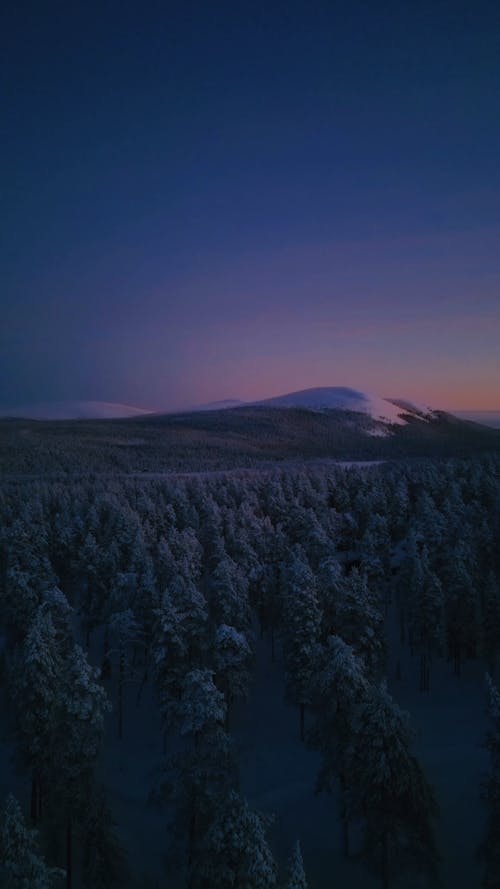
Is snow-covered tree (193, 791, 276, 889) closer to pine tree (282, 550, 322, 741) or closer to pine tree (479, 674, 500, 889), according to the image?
pine tree (479, 674, 500, 889)

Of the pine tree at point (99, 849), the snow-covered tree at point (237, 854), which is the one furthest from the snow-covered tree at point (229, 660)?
the snow-covered tree at point (237, 854)

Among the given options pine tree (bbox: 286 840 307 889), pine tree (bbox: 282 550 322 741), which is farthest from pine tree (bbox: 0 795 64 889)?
pine tree (bbox: 282 550 322 741)

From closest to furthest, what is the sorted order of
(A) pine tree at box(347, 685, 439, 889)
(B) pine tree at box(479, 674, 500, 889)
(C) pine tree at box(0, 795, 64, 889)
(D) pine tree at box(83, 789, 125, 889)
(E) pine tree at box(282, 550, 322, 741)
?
(C) pine tree at box(0, 795, 64, 889)
(B) pine tree at box(479, 674, 500, 889)
(A) pine tree at box(347, 685, 439, 889)
(D) pine tree at box(83, 789, 125, 889)
(E) pine tree at box(282, 550, 322, 741)

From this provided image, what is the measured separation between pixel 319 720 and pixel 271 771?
11.0 metres

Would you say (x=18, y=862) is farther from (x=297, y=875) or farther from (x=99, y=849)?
(x=99, y=849)

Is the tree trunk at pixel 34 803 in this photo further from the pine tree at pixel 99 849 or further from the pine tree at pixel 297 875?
the pine tree at pixel 297 875

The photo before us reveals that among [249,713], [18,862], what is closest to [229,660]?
[249,713]

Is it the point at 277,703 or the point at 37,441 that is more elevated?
the point at 37,441

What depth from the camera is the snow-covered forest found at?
18.3 m

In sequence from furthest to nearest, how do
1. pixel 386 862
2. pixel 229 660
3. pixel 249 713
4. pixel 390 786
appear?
pixel 249 713, pixel 229 660, pixel 386 862, pixel 390 786

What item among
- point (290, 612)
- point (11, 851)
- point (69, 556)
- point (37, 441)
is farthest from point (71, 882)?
point (37, 441)

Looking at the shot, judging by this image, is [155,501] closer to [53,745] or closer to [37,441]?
[53,745]

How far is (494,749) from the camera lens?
56.9 feet

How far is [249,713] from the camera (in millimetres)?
37219
